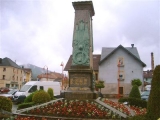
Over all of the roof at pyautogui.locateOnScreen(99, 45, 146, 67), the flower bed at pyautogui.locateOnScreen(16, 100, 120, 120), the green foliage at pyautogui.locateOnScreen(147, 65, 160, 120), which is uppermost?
the roof at pyautogui.locateOnScreen(99, 45, 146, 67)

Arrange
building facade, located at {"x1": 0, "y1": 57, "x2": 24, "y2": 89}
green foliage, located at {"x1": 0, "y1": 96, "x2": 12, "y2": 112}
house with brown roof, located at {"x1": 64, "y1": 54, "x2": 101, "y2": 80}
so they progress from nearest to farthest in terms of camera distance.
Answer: green foliage, located at {"x1": 0, "y1": 96, "x2": 12, "y2": 112}, house with brown roof, located at {"x1": 64, "y1": 54, "x2": 101, "y2": 80}, building facade, located at {"x1": 0, "y1": 57, "x2": 24, "y2": 89}

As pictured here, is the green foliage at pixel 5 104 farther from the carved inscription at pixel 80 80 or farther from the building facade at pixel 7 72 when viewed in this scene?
the building facade at pixel 7 72

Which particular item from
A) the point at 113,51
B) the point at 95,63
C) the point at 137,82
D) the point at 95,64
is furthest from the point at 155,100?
the point at 95,63

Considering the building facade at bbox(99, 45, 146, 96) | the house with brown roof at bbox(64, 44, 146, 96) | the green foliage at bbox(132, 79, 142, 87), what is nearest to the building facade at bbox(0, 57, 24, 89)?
the house with brown roof at bbox(64, 44, 146, 96)

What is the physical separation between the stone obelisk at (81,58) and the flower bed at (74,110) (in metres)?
1.19

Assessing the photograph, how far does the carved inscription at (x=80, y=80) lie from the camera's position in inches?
517

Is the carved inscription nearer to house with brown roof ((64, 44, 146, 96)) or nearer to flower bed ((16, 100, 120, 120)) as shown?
flower bed ((16, 100, 120, 120))

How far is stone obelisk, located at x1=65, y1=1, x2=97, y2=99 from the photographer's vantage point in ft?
42.6

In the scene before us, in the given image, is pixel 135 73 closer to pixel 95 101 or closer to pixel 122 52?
pixel 122 52

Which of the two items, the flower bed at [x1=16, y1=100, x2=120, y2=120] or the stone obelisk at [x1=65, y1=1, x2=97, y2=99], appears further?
the stone obelisk at [x1=65, y1=1, x2=97, y2=99]

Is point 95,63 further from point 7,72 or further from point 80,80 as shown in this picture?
point 7,72

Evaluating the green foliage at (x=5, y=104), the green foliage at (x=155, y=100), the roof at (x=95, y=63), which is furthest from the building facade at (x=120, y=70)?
the green foliage at (x=155, y=100)

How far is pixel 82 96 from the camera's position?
1279cm

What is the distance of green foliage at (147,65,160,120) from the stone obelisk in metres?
5.44
